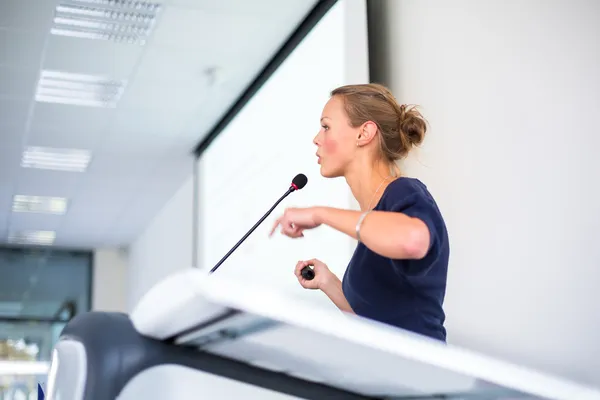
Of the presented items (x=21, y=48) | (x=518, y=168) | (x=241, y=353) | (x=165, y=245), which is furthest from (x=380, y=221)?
(x=165, y=245)

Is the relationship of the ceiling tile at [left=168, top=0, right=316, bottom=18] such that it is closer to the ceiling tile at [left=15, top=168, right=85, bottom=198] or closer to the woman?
the woman

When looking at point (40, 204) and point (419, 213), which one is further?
point (40, 204)

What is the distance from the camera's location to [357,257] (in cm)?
99

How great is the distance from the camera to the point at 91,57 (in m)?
4.12

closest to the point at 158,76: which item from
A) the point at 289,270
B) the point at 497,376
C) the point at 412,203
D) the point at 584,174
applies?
the point at 289,270

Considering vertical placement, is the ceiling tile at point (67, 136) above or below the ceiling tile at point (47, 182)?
above

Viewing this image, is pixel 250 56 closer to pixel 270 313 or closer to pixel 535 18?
pixel 535 18

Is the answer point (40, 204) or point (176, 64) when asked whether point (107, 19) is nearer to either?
point (176, 64)

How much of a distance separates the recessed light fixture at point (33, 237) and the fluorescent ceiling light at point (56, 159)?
2.10 metres

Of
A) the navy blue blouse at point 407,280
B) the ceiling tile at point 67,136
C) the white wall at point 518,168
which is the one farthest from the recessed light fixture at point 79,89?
the navy blue blouse at point 407,280

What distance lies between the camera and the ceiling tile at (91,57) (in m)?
3.96

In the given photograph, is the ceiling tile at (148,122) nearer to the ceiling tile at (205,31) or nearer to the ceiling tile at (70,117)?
the ceiling tile at (70,117)

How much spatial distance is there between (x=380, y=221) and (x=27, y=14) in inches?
129

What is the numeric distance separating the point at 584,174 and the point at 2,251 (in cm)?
743
